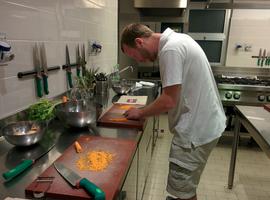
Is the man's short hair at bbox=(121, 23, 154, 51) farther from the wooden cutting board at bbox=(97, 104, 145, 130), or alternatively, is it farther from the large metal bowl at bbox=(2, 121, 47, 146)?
the large metal bowl at bbox=(2, 121, 47, 146)

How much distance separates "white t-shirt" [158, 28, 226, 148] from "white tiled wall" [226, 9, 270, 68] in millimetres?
2028

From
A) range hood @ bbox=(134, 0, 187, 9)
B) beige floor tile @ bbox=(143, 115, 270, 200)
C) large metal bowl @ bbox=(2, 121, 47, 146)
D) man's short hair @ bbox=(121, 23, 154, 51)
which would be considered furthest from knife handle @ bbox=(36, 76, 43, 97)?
range hood @ bbox=(134, 0, 187, 9)

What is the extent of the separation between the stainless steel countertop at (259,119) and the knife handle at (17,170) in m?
1.15

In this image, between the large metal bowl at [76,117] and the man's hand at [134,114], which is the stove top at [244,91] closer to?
the man's hand at [134,114]

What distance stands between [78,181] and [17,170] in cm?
23

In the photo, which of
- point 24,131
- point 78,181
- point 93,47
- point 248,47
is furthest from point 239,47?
point 78,181

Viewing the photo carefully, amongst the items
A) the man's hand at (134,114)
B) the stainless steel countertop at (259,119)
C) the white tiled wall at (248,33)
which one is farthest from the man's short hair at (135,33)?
the white tiled wall at (248,33)

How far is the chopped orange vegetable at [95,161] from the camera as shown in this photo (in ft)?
2.77

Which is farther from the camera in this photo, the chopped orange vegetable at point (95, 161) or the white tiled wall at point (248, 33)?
the white tiled wall at point (248, 33)

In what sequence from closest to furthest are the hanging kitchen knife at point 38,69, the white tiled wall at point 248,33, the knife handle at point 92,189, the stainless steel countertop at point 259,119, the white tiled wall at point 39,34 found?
the knife handle at point 92,189 < the white tiled wall at point 39,34 < the hanging kitchen knife at point 38,69 < the stainless steel countertop at point 259,119 < the white tiled wall at point 248,33

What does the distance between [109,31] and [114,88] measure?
2.82 feet

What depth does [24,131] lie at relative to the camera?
3.51 feet

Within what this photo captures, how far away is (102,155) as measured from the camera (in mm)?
921

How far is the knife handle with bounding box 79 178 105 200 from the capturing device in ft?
2.16
